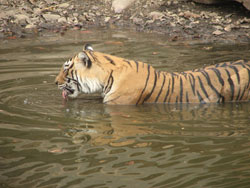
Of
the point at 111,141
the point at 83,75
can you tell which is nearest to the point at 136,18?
the point at 83,75

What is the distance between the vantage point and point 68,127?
14.4 feet

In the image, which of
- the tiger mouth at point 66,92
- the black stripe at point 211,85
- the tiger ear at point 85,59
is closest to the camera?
the tiger ear at point 85,59

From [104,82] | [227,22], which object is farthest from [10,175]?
[227,22]

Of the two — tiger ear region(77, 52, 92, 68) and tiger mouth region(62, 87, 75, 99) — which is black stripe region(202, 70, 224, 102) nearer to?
tiger ear region(77, 52, 92, 68)

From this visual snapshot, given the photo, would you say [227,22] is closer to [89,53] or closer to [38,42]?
[38,42]

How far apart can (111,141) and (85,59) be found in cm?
147

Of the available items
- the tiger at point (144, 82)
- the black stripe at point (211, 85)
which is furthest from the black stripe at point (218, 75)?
the black stripe at point (211, 85)

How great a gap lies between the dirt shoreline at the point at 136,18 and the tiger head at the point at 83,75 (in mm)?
3877

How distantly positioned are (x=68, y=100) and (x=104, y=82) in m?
0.59

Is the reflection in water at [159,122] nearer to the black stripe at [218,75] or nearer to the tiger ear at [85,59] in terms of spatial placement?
the black stripe at [218,75]

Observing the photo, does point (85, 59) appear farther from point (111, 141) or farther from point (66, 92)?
point (111, 141)

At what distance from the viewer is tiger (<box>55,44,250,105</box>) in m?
5.18

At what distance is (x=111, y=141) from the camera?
3982 millimetres

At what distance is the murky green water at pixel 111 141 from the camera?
10.6ft
